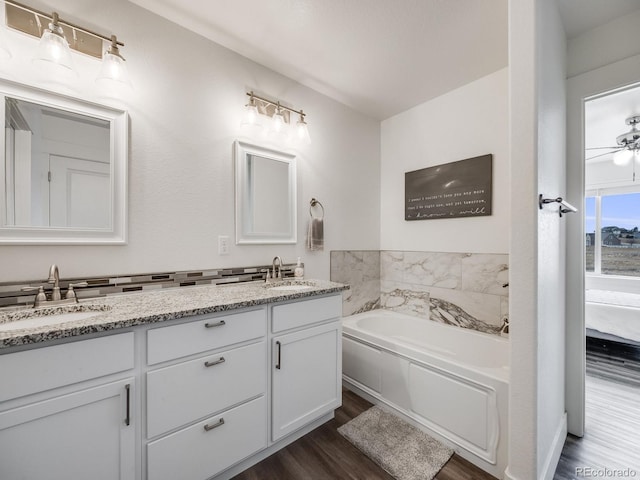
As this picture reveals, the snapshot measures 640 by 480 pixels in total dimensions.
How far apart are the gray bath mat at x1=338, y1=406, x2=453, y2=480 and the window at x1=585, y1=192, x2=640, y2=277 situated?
3.65 m

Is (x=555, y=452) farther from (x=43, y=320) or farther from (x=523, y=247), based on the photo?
(x=43, y=320)

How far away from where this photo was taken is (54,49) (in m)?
1.30

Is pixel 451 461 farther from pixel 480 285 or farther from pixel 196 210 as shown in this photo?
pixel 196 210

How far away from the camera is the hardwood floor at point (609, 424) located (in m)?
1.55

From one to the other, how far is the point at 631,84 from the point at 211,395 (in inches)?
116

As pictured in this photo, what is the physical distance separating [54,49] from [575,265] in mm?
3204

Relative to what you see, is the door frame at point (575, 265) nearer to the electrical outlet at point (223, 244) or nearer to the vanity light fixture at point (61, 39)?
the electrical outlet at point (223, 244)

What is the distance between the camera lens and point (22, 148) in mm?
1303

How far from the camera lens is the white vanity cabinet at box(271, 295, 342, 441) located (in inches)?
61.7

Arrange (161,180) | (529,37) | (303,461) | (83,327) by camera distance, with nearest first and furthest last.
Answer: (83,327)
(529,37)
(303,461)
(161,180)

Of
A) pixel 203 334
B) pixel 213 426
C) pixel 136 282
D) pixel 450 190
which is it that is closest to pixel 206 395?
pixel 213 426

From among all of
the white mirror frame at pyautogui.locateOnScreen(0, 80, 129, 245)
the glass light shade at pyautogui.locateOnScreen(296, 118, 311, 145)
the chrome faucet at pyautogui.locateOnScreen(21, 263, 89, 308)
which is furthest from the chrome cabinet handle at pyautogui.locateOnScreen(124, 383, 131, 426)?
the glass light shade at pyautogui.locateOnScreen(296, 118, 311, 145)

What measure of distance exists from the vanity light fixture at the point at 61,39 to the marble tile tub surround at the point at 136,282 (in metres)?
1.05

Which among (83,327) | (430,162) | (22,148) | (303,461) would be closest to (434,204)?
(430,162)
